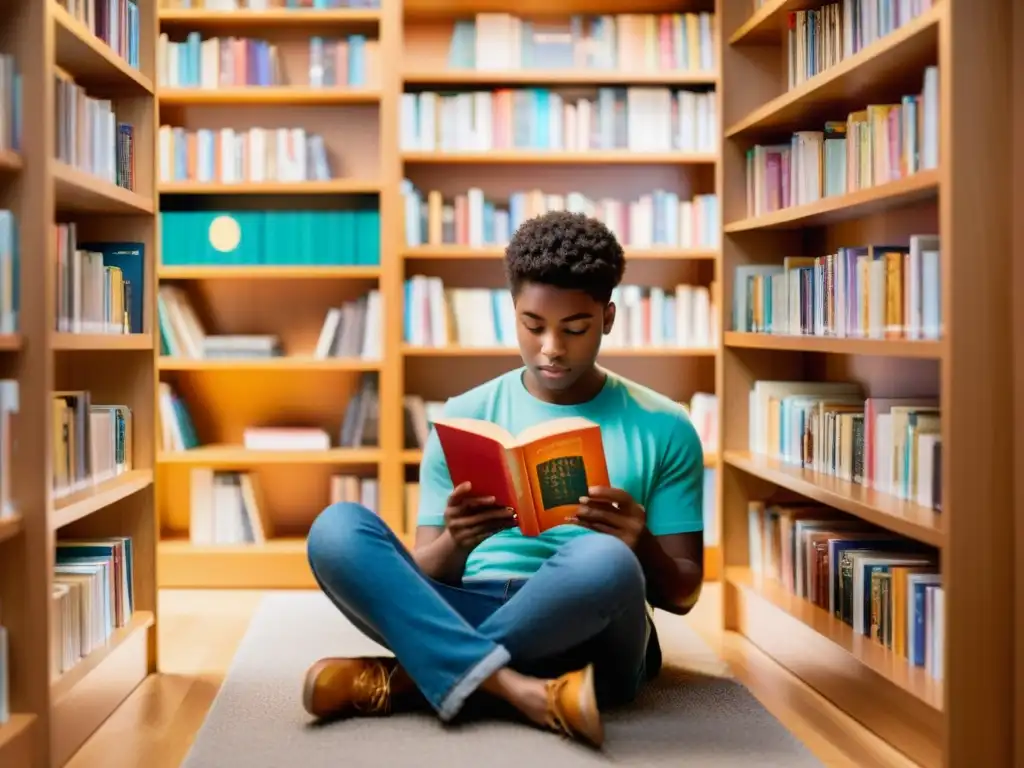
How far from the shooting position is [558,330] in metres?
2.33

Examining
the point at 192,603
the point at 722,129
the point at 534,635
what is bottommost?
the point at 192,603

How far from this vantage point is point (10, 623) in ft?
6.63

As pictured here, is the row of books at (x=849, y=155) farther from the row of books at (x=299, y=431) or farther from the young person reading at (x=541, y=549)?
the row of books at (x=299, y=431)

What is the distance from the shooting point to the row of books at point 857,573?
2238 mm

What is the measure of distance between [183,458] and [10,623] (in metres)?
1.94

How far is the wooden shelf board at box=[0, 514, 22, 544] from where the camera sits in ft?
6.34

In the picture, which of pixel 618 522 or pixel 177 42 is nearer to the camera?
pixel 618 522

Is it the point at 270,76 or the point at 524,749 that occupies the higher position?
the point at 270,76

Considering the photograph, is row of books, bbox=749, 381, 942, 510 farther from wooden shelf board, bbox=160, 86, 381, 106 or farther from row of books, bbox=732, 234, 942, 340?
wooden shelf board, bbox=160, 86, 381, 106

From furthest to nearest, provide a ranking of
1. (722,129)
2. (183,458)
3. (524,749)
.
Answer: (183,458), (722,129), (524,749)

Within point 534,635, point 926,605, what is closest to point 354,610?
point 534,635

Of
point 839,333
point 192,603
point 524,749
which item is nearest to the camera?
point 524,749

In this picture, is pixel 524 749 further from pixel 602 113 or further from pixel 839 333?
pixel 602 113

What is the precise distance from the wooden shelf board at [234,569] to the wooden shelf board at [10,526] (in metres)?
1.92
